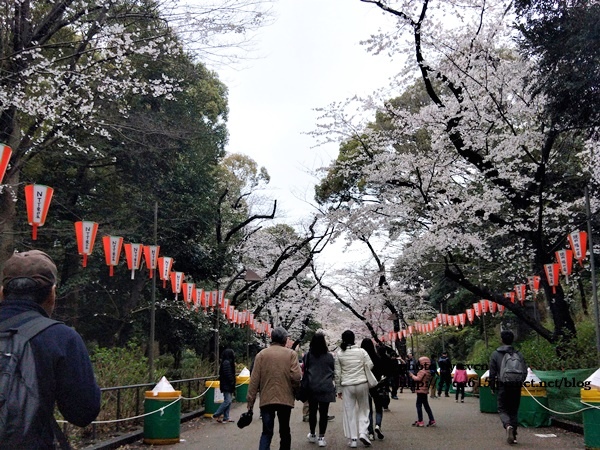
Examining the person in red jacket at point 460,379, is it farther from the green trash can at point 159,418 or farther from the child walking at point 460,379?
the green trash can at point 159,418

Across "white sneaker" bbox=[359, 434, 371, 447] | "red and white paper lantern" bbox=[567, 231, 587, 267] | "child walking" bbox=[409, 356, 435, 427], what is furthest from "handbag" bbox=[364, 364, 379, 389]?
"red and white paper lantern" bbox=[567, 231, 587, 267]

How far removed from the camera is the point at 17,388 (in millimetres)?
2211

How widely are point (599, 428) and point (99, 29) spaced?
1118 centimetres

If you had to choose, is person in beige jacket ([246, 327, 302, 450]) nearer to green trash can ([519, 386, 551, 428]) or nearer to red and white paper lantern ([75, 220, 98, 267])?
red and white paper lantern ([75, 220, 98, 267])

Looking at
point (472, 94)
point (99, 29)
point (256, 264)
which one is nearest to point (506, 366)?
point (472, 94)

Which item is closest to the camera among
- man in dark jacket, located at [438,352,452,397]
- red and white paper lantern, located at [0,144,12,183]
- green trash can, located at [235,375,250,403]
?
red and white paper lantern, located at [0,144,12,183]

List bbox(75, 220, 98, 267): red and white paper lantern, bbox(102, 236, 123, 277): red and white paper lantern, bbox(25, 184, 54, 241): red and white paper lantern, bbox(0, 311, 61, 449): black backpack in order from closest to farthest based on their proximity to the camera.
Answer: bbox(0, 311, 61, 449): black backpack < bbox(25, 184, 54, 241): red and white paper lantern < bbox(75, 220, 98, 267): red and white paper lantern < bbox(102, 236, 123, 277): red and white paper lantern

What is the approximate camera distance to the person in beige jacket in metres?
6.53

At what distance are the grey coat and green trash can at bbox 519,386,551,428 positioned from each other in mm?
4426

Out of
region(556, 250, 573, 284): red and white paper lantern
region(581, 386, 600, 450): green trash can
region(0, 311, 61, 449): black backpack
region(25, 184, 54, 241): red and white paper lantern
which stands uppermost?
region(25, 184, 54, 241): red and white paper lantern

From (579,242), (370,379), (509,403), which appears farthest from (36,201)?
(579,242)

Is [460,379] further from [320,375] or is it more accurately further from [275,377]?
[275,377]

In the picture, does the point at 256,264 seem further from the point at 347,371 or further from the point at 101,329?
the point at 347,371

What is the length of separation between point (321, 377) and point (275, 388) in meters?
1.88
